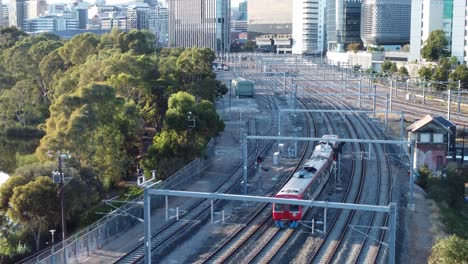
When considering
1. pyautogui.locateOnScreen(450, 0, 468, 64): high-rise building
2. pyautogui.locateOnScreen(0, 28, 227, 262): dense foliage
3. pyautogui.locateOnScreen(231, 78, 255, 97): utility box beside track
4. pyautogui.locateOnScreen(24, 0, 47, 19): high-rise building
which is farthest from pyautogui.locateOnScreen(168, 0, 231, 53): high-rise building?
pyautogui.locateOnScreen(24, 0, 47, 19): high-rise building

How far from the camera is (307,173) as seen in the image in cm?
1850

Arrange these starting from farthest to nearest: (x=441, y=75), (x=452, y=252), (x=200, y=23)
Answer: (x=200, y=23)
(x=441, y=75)
(x=452, y=252)

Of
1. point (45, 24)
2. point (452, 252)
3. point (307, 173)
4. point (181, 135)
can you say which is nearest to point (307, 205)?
point (452, 252)

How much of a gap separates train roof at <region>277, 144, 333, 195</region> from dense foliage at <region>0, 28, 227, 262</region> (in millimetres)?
4938

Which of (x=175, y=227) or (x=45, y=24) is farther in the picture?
(x=45, y=24)

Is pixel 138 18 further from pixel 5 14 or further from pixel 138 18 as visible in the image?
pixel 5 14

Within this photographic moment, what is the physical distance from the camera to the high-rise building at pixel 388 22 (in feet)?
274

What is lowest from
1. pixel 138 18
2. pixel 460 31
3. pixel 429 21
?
pixel 460 31

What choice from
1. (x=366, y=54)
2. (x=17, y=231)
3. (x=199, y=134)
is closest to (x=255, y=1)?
(x=366, y=54)

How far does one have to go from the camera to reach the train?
16.6 m

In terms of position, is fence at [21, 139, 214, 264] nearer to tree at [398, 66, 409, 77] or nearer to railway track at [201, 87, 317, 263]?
railway track at [201, 87, 317, 263]

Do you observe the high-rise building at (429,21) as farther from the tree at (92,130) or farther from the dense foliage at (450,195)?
the tree at (92,130)

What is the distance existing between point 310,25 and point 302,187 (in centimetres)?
9895

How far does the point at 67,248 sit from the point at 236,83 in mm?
36406
